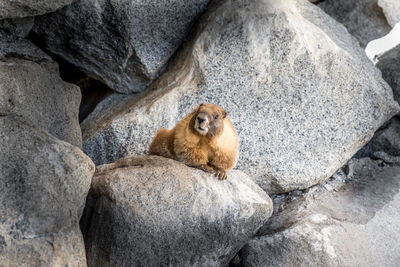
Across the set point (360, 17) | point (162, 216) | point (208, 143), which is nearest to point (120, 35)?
point (208, 143)

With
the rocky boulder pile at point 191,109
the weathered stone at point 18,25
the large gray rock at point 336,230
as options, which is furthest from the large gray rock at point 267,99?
the weathered stone at point 18,25

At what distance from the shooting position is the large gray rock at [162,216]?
347 cm

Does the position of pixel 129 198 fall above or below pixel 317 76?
below

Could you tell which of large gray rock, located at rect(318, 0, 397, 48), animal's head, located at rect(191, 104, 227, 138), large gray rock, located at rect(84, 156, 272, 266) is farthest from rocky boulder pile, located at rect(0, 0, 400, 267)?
large gray rock, located at rect(318, 0, 397, 48)

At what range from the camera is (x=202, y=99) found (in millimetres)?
4574

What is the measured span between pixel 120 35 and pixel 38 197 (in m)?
2.08

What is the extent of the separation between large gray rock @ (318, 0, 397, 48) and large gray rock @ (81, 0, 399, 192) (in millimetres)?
1899

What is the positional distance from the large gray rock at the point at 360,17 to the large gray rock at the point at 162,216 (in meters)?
3.56

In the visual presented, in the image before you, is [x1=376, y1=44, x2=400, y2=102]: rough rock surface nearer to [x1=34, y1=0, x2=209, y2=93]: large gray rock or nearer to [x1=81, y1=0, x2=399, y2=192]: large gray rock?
[x1=81, y1=0, x2=399, y2=192]: large gray rock

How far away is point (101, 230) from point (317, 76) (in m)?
2.35

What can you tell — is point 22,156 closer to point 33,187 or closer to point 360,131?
point 33,187

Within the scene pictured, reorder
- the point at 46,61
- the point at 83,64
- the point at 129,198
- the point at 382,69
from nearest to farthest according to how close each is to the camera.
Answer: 1. the point at 129,198
2. the point at 46,61
3. the point at 83,64
4. the point at 382,69

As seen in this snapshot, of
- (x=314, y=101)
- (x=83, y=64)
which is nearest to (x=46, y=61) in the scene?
(x=83, y=64)

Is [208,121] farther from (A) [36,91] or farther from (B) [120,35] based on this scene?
(B) [120,35]
